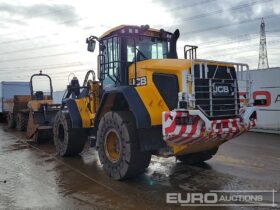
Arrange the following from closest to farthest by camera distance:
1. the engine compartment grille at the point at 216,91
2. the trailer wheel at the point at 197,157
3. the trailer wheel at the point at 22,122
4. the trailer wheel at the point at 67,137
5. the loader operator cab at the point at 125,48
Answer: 1. the engine compartment grille at the point at 216,91
2. the loader operator cab at the point at 125,48
3. the trailer wheel at the point at 197,157
4. the trailer wheel at the point at 67,137
5. the trailer wheel at the point at 22,122

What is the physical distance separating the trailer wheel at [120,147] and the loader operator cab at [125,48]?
96cm

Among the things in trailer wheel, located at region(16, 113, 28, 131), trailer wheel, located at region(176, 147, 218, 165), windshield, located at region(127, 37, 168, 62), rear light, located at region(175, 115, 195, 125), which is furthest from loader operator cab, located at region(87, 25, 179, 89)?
trailer wheel, located at region(16, 113, 28, 131)

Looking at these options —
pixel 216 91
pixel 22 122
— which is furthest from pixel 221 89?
pixel 22 122

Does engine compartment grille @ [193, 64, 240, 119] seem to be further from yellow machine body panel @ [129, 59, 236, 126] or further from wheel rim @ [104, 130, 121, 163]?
wheel rim @ [104, 130, 121, 163]

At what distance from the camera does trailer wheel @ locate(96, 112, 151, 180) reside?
6.23 metres

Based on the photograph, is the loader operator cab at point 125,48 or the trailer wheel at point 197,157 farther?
the trailer wheel at point 197,157

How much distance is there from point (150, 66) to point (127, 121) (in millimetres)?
1131

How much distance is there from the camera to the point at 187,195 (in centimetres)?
568

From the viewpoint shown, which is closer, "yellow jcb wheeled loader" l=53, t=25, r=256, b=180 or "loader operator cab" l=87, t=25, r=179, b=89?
"yellow jcb wheeled loader" l=53, t=25, r=256, b=180

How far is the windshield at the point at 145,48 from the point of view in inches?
282

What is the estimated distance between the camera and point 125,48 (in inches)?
282

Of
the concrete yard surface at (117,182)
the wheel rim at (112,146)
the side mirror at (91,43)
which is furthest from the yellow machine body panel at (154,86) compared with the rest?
the side mirror at (91,43)

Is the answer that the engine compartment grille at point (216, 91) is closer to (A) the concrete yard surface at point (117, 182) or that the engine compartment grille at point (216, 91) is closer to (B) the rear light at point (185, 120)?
(B) the rear light at point (185, 120)

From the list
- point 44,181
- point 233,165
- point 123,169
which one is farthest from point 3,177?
point 233,165
